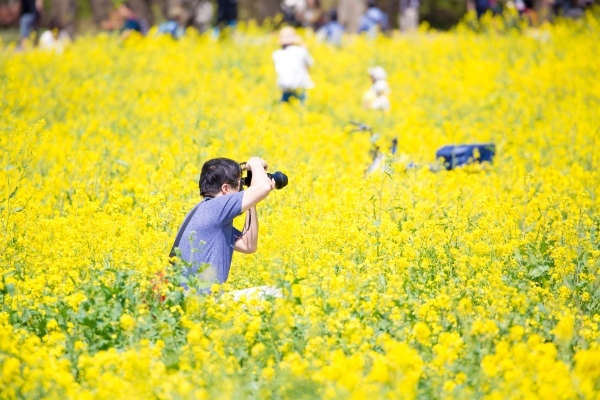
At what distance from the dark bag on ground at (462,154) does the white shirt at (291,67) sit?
3149mm

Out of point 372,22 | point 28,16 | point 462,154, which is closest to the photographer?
point 462,154

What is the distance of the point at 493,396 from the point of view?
12.6 feet

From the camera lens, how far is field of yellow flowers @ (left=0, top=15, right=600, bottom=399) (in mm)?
4266

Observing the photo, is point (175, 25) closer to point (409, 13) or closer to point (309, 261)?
point (409, 13)

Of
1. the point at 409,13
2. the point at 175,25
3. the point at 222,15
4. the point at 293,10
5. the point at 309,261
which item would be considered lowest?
the point at 409,13

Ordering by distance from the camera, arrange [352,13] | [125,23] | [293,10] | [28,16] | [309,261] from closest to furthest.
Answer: [309,261] → [125,23] → [28,16] → [352,13] → [293,10]

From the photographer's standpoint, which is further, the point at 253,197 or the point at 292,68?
the point at 292,68

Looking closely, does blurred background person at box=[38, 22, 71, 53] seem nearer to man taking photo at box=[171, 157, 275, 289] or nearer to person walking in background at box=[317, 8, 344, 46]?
person walking in background at box=[317, 8, 344, 46]

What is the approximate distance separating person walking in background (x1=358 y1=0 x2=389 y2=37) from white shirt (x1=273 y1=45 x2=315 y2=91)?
309 inches

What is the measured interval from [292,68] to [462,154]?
3.45m

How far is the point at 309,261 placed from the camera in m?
6.05

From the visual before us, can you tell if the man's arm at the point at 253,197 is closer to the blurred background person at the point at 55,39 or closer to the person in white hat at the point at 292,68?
the person in white hat at the point at 292,68

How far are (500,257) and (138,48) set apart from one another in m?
12.8

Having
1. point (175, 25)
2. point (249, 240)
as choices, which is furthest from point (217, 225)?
point (175, 25)
